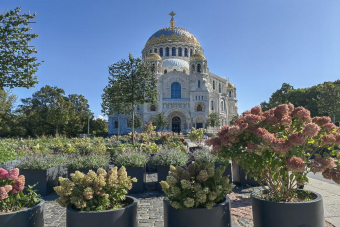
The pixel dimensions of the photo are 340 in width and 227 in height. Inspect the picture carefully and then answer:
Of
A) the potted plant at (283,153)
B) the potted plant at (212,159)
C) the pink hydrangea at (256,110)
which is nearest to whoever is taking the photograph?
the potted plant at (283,153)

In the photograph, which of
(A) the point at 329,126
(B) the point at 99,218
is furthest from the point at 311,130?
(B) the point at 99,218

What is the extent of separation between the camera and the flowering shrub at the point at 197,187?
3.34 meters

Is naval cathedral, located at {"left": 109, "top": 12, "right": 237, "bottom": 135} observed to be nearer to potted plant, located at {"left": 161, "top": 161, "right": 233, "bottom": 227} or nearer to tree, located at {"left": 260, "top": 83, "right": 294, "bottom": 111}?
tree, located at {"left": 260, "top": 83, "right": 294, "bottom": 111}

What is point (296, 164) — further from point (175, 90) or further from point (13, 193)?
point (175, 90)

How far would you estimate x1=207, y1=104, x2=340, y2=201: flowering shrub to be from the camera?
3092mm

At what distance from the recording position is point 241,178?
7.55 m

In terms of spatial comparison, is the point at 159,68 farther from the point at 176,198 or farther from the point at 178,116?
the point at 176,198

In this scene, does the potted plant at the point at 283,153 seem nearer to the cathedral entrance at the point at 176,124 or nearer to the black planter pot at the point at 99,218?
the black planter pot at the point at 99,218

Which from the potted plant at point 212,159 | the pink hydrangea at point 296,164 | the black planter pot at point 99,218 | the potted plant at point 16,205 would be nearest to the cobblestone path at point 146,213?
the potted plant at point 16,205

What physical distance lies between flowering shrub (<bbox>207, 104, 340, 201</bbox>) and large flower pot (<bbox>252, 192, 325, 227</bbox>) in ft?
1.17

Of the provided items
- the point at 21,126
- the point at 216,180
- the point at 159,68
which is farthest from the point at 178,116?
the point at 216,180

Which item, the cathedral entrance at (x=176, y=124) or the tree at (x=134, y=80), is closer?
the tree at (x=134, y=80)

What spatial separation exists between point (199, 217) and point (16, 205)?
273 centimetres

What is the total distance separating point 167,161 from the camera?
7.07 metres
